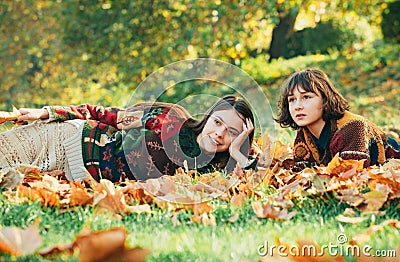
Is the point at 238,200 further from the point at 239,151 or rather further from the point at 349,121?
the point at 349,121

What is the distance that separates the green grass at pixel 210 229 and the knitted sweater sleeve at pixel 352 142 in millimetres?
791

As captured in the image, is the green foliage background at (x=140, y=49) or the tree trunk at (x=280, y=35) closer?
the green foliage background at (x=140, y=49)

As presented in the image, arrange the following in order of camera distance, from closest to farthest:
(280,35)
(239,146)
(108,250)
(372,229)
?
(108,250) < (372,229) < (239,146) < (280,35)

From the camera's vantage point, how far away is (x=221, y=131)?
344cm

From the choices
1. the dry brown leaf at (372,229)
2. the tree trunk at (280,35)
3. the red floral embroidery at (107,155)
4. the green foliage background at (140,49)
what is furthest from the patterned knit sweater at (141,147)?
the tree trunk at (280,35)

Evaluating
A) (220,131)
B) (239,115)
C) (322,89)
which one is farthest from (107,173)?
(322,89)

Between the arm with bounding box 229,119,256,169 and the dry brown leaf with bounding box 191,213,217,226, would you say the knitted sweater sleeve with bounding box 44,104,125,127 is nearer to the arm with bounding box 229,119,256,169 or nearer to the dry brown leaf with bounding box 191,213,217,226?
the arm with bounding box 229,119,256,169

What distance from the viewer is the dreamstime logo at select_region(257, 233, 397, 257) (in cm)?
194

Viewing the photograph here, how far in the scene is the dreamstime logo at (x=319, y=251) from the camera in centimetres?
194

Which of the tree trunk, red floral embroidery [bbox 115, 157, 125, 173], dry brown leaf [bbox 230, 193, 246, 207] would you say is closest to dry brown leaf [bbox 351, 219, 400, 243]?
dry brown leaf [bbox 230, 193, 246, 207]

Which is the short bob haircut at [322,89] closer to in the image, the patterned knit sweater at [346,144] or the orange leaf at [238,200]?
the patterned knit sweater at [346,144]

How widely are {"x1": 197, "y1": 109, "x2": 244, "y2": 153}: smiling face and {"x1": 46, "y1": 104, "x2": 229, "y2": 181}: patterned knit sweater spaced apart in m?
0.09

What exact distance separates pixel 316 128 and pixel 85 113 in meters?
1.44

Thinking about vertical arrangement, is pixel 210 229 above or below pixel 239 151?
below
